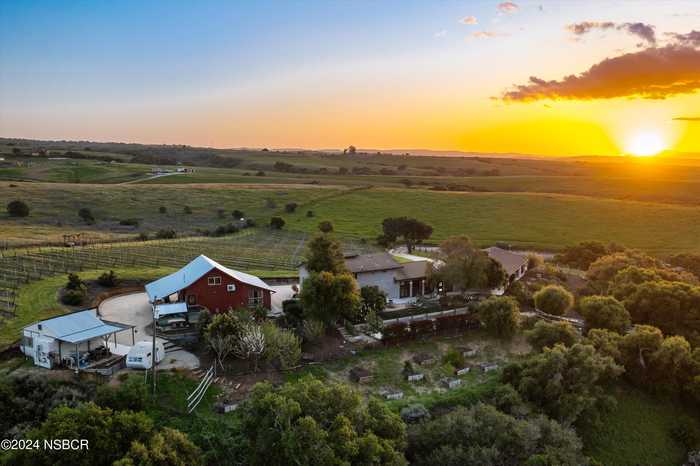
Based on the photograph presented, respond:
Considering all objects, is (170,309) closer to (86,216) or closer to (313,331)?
(313,331)

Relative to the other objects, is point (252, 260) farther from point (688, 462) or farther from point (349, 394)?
point (688, 462)

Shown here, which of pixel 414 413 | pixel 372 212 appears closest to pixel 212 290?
pixel 414 413

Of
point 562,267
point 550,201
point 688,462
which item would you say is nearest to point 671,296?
point 688,462

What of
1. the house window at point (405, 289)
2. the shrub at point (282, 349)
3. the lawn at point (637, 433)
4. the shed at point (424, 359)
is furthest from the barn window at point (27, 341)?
the lawn at point (637, 433)

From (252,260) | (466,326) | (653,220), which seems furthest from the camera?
(653,220)

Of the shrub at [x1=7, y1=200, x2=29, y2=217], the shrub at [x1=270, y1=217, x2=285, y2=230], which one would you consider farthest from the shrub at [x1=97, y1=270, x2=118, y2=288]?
the shrub at [x1=7, y1=200, x2=29, y2=217]
